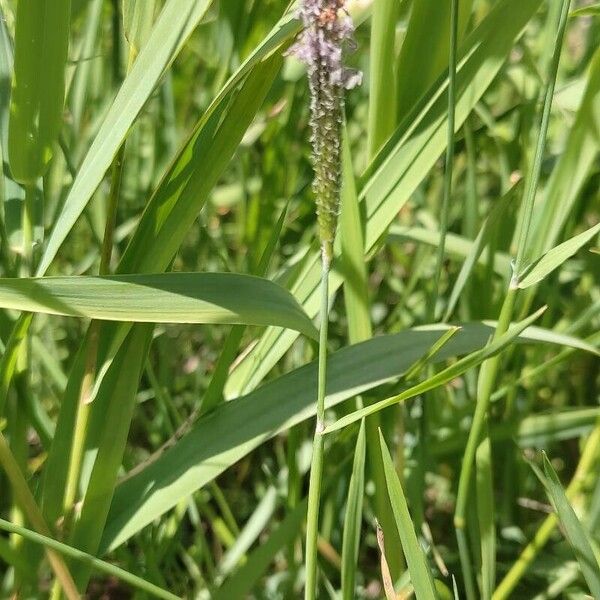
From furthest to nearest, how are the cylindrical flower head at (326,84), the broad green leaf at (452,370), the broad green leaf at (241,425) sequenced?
the broad green leaf at (241,425)
the broad green leaf at (452,370)
the cylindrical flower head at (326,84)

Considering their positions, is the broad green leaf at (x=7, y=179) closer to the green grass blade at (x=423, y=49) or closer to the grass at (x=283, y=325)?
the grass at (x=283, y=325)

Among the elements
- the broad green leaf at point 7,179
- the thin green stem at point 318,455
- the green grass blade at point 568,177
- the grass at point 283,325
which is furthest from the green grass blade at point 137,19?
the green grass blade at point 568,177

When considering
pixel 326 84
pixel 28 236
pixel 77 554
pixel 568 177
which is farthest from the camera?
pixel 568 177

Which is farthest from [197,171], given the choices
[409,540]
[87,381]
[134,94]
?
[409,540]

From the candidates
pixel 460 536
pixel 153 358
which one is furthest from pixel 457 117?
pixel 153 358

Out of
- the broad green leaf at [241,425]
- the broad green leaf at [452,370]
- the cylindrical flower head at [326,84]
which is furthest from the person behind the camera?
the broad green leaf at [241,425]

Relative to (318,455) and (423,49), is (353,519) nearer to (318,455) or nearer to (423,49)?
(318,455)

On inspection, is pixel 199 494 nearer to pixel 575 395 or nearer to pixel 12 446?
pixel 12 446
